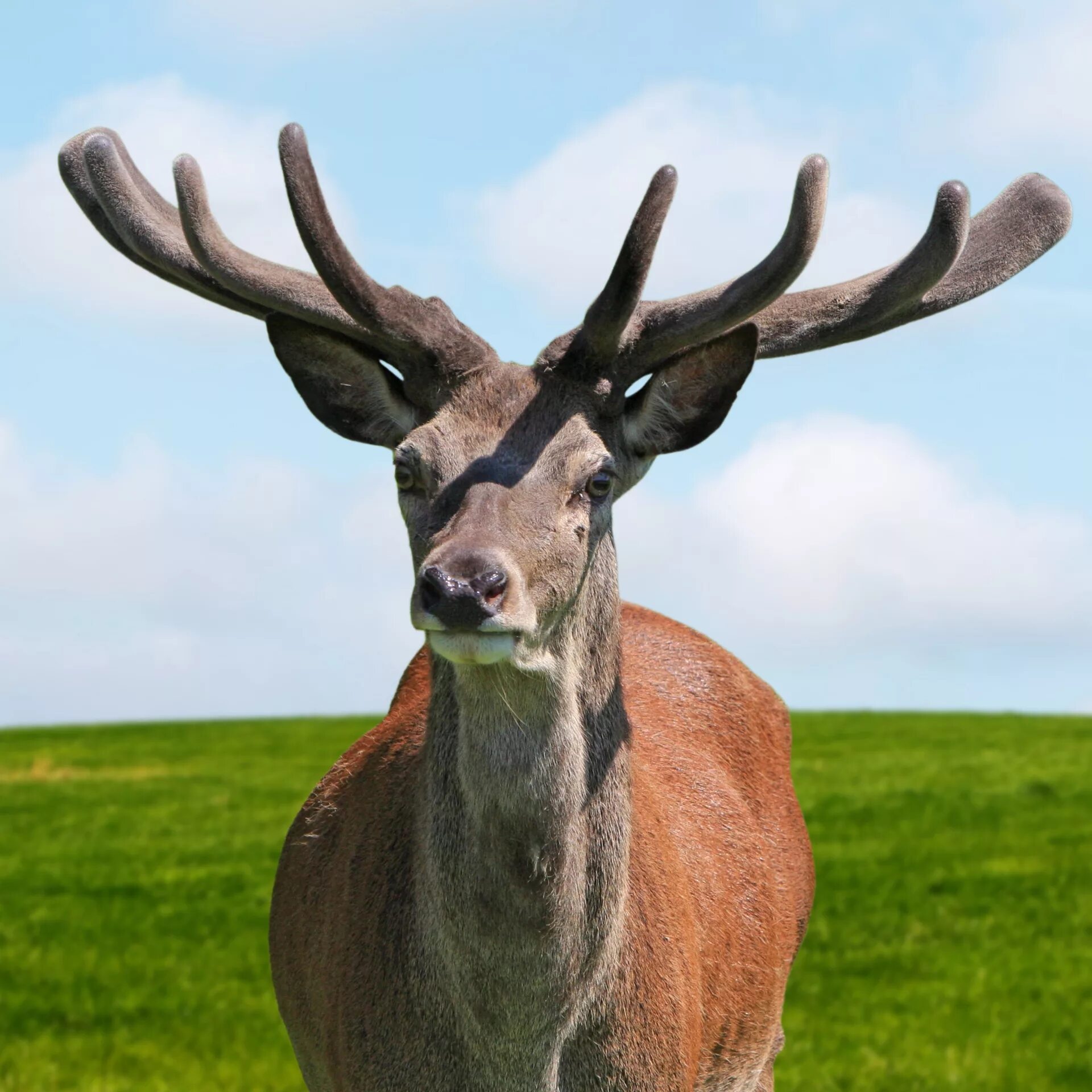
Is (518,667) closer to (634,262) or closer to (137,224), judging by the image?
(634,262)

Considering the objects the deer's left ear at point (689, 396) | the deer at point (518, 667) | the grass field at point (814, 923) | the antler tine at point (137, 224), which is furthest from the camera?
the grass field at point (814, 923)

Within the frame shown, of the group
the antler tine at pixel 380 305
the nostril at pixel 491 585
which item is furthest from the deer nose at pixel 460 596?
the antler tine at pixel 380 305

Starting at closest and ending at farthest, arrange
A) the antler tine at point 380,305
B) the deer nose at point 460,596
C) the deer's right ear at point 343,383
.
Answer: the deer nose at point 460,596, the antler tine at point 380,305, the deer's right ear at point 343,383

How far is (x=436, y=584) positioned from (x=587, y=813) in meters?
1.20

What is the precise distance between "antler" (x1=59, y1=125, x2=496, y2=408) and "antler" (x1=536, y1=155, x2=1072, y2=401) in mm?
361

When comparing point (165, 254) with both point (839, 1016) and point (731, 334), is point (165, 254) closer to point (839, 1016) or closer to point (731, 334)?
point (731, 334)

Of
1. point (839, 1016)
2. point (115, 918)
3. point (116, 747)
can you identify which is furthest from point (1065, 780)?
point (116, 747)

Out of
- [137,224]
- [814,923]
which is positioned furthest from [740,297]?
[814,923]

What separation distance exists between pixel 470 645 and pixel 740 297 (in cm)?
166

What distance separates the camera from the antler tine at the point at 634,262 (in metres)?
5.03

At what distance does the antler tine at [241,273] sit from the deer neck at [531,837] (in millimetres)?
1362

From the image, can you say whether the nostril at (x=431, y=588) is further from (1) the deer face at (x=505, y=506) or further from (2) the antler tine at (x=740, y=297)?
(2) the antler tine at (x=740, y=297)

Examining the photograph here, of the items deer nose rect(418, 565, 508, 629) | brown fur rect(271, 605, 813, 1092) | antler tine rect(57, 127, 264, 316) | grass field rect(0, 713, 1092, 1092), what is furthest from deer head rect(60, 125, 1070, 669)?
grass field rect(0, 713, 1092, 1092)

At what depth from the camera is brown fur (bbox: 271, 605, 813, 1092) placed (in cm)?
515
